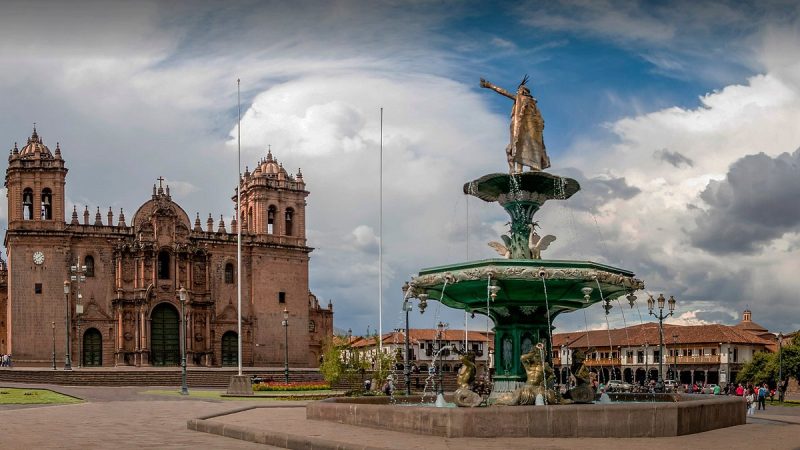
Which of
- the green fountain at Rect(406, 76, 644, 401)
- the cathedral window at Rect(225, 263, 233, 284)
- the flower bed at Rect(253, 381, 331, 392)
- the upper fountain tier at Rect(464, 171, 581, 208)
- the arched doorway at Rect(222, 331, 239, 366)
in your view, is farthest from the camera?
the cathedral window at Rect(225, 263, 233, 284)

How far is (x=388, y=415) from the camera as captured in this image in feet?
46.9

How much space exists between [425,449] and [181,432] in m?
5.80

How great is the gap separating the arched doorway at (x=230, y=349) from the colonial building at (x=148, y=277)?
0.06 meters

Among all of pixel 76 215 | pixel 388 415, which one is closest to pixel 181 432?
pixel 388 415

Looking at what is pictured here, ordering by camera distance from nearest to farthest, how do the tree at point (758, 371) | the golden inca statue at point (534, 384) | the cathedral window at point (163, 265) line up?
the golden inca statue at point (534, 384), the cathedral window at point (163, 265), the tree at point (758, 371)

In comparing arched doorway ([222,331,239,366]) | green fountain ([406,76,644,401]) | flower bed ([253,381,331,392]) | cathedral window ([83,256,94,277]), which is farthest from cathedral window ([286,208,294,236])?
green fountain ([406,76,644,401])

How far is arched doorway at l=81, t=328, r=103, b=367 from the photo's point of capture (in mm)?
54531

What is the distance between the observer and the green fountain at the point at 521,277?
51.9ft

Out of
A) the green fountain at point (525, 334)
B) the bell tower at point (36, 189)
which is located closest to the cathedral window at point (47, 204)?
the bell tower at point (36, 189)

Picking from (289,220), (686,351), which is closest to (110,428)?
(289,220)

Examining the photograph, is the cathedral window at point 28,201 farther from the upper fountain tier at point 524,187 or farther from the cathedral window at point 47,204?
the upper fountain tier at point 524,187

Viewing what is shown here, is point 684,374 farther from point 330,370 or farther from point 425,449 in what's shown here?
point 425,449

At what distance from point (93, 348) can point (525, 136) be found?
42481 mm

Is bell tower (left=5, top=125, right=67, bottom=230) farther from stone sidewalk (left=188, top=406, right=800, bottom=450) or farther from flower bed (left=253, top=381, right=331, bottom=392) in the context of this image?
stone sidewalk (left=188, top=406, right=800, bottom=450)
